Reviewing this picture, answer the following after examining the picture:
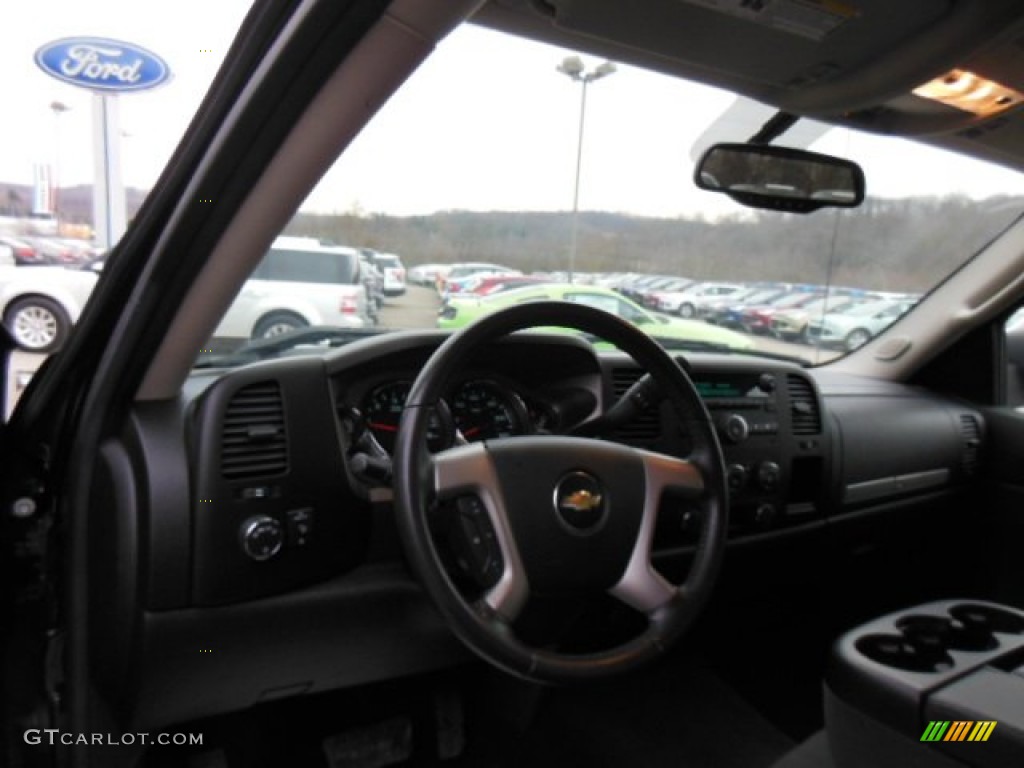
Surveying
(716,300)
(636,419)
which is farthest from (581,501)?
(716,300)

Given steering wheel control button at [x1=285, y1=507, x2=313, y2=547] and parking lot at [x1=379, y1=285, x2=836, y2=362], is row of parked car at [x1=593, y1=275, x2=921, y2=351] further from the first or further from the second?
steering wheel control button at [x1=285, y1=507, x2=313, y2=547]

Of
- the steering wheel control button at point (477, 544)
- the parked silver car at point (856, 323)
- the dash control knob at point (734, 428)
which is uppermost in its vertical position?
the parked silver car at point (856, 323)

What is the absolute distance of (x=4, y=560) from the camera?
64.9 inches

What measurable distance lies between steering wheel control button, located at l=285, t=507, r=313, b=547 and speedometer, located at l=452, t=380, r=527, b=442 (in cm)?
45

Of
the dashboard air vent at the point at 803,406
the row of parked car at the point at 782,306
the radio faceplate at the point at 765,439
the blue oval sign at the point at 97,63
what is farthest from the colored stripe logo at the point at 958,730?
the blue oval sign at the point at 97,63

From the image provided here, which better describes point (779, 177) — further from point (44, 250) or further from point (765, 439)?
point (44, 250)

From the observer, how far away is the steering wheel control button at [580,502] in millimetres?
1529

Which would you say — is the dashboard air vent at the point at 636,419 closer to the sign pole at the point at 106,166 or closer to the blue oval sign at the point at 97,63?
the sign pole at the point at 106,166

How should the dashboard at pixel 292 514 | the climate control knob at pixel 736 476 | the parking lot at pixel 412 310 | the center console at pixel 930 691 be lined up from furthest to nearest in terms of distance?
the climate control knob at pixel 736 476, the parking lot at pixel 412 310, the dashboard at pixel 292 514, the center console at pixel 930 691

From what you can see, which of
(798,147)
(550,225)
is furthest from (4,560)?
(798,147)

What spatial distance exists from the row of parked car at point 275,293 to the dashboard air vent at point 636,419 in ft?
2.32

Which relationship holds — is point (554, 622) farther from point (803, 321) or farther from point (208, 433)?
point (803, 321)

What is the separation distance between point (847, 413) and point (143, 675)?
2.57 metres

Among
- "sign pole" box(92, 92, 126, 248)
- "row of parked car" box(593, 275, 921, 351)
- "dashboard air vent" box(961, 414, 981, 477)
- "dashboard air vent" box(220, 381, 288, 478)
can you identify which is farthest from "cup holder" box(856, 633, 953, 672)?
"sign pole" box(92, 92, 126, 248)
